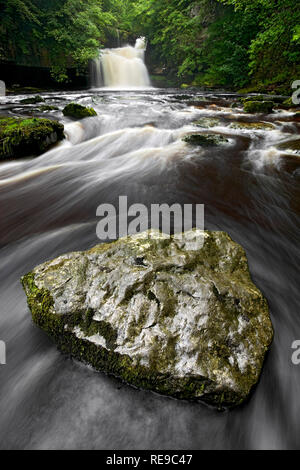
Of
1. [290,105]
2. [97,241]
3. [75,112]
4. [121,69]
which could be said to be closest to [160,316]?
[97,241]

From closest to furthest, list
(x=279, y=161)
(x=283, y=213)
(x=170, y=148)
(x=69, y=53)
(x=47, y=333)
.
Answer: (x=47, y=333), (x=283, y=213), (x=279, y=161), (x=170, y=148), (x=69, y=53)

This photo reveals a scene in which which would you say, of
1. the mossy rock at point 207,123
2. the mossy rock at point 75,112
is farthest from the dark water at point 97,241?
the mossy rock at point 75,112

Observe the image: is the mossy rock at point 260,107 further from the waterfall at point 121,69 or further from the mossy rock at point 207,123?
the waterfall at point 121,69

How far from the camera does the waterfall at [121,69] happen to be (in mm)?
20906

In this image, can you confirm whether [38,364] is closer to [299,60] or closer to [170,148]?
[170,148]

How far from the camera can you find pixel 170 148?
588cm

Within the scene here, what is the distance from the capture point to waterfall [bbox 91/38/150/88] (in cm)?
2091

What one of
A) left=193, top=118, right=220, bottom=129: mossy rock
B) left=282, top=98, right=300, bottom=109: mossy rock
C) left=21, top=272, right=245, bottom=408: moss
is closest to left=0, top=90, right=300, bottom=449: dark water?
left=21, top=272, right=245, bottom=408: moss

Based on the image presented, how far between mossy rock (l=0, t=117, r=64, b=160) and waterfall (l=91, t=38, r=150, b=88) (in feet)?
61.1

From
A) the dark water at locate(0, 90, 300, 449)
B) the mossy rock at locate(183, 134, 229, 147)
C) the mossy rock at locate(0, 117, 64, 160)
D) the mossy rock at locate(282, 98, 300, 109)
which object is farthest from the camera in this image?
the mossy rock at locate(282, 98, 300, 109)

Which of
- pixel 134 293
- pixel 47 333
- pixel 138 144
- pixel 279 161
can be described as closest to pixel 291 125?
pixel 279 161

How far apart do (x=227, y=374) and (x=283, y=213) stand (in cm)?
272

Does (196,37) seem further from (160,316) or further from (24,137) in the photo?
(160,316)

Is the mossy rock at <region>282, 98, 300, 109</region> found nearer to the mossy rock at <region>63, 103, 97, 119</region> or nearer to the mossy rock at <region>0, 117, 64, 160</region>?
the mossy rock at <region>63, 103, 97, 119</region>
